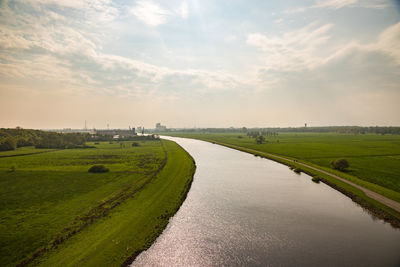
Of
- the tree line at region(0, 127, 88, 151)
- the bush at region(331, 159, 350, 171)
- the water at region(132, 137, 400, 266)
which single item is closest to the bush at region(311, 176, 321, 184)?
the water at region(132, 137, 400, 266)

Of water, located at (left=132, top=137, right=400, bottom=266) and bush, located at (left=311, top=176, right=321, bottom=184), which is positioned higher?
bush, located at (left=311, top=176, right=321, bottom=184)

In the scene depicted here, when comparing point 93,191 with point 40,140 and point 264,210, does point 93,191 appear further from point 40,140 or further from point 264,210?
point 40,140

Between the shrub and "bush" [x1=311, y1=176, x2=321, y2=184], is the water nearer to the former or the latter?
"bush" [x1=311, y1=176, x2=321, y2=184]

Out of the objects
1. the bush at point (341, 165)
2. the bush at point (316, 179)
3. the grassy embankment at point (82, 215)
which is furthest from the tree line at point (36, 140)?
the bush at point (341, 165)

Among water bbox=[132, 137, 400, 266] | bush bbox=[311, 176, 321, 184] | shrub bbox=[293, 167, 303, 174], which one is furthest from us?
shrub bbox=[293, 167, 303, 174]

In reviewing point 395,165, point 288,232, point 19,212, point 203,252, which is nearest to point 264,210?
point 288,232

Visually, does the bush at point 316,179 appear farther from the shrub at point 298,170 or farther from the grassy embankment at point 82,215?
the grassy embankment at point 82,215
